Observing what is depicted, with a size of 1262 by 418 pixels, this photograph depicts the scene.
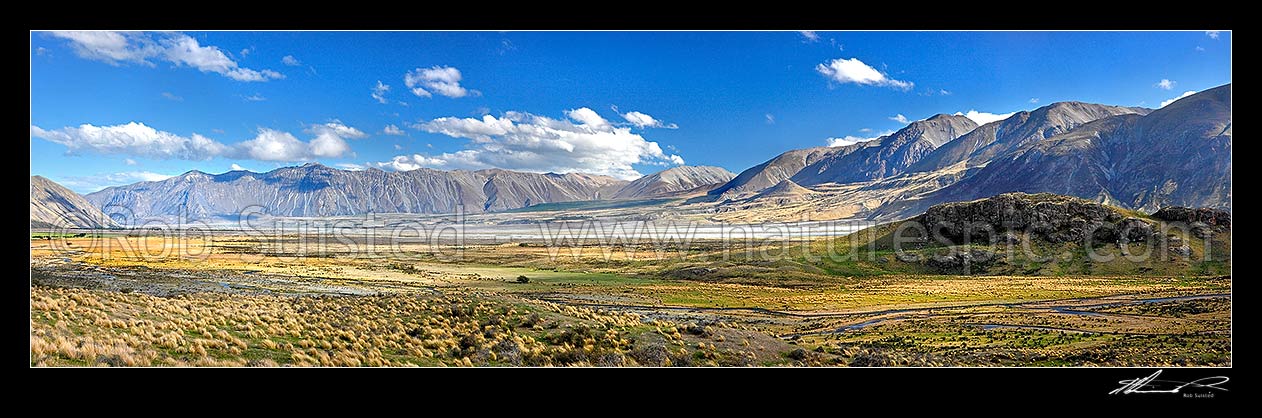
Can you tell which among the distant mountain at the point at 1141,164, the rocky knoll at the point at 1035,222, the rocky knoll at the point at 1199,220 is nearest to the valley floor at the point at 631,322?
the rocky knoll at the point at 1035,222

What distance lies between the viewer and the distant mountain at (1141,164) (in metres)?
140

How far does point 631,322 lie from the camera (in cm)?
1792

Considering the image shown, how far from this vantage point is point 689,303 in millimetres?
29172

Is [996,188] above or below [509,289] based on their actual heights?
above

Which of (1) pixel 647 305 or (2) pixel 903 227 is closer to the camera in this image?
(1) pixel 647 305
